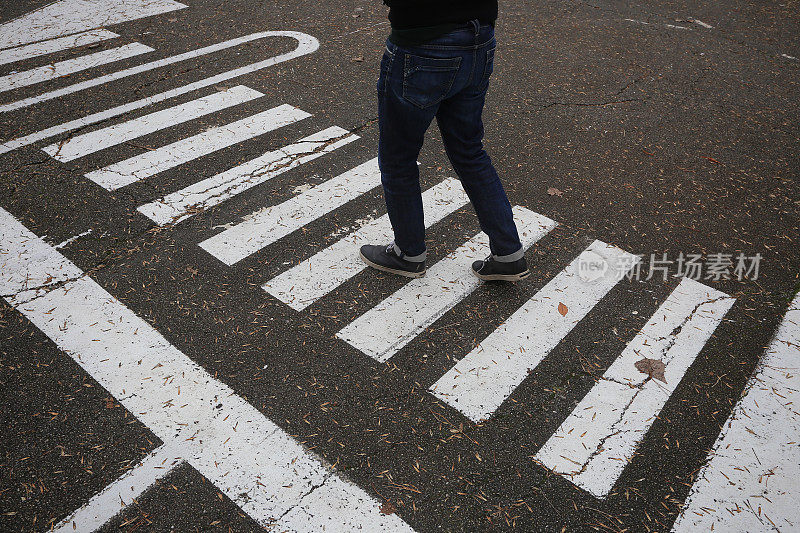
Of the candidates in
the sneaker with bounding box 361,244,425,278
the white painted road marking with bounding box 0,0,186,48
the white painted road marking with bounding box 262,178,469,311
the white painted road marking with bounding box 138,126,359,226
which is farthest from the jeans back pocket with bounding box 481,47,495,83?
the white painted road marking with bounding box 0,0,186,48

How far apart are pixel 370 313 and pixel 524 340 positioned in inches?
40.6

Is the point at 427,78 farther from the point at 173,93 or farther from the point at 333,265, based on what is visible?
the point at 173,93

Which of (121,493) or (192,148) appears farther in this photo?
(192,148)

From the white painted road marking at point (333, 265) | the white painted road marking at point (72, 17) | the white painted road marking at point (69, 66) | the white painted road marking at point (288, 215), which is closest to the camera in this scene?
the white painted road marking at point (333, 265)

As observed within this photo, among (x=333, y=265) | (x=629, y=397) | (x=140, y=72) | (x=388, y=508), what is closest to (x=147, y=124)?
(x=140, y=72)

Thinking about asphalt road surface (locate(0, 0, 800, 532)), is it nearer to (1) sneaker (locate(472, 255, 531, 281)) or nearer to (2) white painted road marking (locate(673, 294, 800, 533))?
(2) white painted road marking (locate(673, 294, 800, 533))

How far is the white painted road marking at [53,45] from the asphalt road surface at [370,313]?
11 cm

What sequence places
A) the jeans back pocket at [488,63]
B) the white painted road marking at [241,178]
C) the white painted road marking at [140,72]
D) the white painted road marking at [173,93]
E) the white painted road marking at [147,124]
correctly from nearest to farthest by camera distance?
1. the jeans back pocket at [488,63]
2. the white painted road marking at [241,178]
3. the white painted road marking at [147,124]
4. the white painted road marking at [173,93]
5. the white painted road marking at [140,72]

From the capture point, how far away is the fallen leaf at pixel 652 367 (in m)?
3.71

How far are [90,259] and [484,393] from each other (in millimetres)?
2995

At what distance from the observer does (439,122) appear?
3787 millimetres

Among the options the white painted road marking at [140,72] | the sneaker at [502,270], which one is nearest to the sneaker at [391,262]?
the sneaker at [502,270]

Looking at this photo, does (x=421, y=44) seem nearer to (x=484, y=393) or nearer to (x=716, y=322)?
(x=484, y=393)

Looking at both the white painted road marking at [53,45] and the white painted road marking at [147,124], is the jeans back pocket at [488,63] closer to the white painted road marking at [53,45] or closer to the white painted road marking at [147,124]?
the white painted road marking at [147,124]
